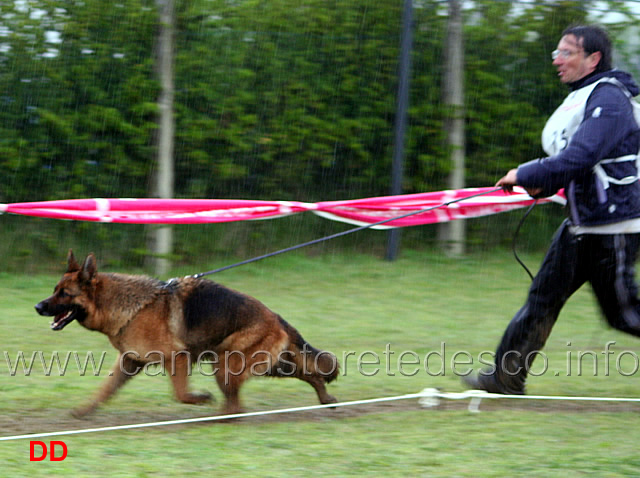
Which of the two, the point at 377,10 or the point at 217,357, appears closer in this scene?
the point at 217,357

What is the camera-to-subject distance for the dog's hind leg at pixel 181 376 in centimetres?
456

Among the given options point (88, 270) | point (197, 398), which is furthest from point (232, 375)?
point (88, 270)

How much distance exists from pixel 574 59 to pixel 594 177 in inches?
24.0

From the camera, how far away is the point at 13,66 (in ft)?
28.2

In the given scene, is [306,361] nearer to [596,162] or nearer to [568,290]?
[568,290]

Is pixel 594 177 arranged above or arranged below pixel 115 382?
above

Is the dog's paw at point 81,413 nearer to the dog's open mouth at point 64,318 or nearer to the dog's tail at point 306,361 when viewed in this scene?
the dog's open mouth at point 64,318

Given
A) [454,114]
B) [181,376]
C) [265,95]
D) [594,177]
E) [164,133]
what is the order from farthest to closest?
[454,114]
[265,95]
[164,133]
[181,376]
[594,177]

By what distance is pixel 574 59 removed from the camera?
4.44 metres

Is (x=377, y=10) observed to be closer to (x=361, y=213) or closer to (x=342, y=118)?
(x=342, y=118)

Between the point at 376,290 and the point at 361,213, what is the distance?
211cm

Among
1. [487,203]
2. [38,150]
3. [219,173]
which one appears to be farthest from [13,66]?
[487,203]

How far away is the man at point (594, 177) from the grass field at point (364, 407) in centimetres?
75

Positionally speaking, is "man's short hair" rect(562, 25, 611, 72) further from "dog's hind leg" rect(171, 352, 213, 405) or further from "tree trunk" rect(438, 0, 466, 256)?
"tree trunk" rect(438, 0, 466, 256)
